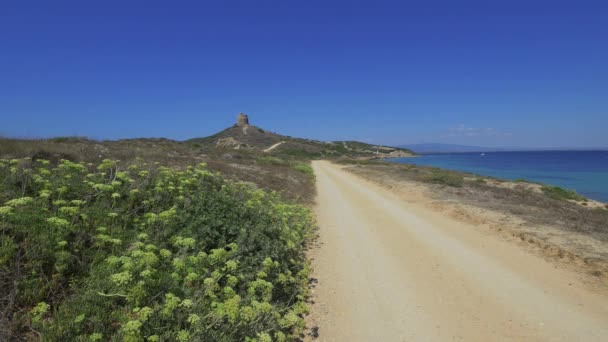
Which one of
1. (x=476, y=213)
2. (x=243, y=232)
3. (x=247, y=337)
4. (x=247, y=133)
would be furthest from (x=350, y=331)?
(x=247, y=133)

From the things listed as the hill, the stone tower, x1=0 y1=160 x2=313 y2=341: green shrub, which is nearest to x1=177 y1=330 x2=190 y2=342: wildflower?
x1=0 y1=160 x2=313 y2=341: green shrub

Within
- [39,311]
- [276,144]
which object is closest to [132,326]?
[39,311]

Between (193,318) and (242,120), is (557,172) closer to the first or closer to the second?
(193,318)

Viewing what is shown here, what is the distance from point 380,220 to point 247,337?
8584 mm

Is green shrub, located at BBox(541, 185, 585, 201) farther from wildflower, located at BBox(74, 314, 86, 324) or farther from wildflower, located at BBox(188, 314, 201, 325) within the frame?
wildflower, located at BBox(74, 314, 86, 324)

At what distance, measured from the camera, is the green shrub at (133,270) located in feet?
11.0

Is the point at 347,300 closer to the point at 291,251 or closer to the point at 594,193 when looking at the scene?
the point at 291,251

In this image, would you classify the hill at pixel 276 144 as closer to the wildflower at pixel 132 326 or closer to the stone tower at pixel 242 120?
the stone tower at pixel 242 120

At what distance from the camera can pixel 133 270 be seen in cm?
386

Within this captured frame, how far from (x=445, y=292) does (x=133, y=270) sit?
5591 mm

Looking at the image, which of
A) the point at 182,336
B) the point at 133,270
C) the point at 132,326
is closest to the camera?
the point at 132,326

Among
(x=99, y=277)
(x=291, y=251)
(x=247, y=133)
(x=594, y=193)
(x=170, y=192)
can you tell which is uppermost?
(x=247, y=133)

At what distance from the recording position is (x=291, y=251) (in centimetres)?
714

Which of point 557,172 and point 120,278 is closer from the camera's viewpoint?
point 120,278
